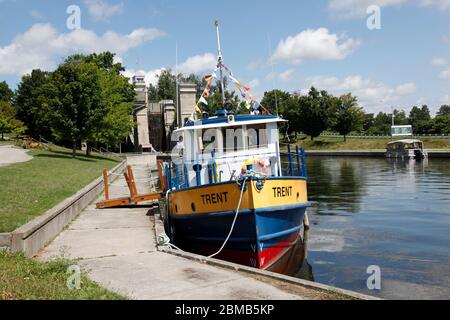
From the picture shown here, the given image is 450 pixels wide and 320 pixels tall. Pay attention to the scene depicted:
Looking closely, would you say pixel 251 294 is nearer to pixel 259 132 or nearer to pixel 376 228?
pixel 259 132

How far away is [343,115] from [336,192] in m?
56.6

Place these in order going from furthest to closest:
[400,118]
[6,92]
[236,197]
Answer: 1. [400,118]
2. [6,92]
3. [236,197]

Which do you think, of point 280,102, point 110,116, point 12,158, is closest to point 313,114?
point 280,102

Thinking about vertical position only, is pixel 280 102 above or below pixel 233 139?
above

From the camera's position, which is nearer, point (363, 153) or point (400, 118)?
point (363, 153)

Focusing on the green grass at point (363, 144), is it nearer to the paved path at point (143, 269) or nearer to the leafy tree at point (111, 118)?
the leafy tree at point (111, 118)

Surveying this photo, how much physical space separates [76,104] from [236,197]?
3010 centimetres

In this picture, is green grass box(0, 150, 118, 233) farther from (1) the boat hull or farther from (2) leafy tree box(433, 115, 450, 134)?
(2) leafy tree box(433, 115, 450, 134)

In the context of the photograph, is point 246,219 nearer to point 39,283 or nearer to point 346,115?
point 39,283

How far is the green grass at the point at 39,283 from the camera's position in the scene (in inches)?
256

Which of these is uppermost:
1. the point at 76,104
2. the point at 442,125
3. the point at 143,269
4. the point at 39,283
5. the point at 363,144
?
the point at 76,104

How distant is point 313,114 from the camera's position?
88.5m

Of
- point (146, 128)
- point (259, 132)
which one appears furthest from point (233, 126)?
point (146, 128)

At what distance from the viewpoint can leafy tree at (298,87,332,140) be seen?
88.2m
